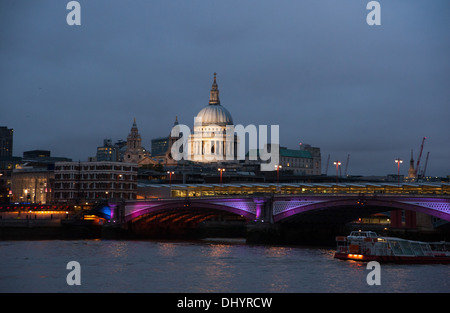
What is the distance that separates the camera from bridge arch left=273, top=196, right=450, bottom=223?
83.4 metres

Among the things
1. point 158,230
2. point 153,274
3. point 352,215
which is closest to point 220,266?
point 153,274

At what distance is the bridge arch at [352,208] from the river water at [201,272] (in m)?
7.70

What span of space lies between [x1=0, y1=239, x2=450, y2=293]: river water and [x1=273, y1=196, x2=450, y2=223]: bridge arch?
25.3 ft

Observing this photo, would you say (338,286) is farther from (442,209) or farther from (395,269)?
(442,209)

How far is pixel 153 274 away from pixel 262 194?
39857 millimetres

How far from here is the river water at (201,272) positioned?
53469mm

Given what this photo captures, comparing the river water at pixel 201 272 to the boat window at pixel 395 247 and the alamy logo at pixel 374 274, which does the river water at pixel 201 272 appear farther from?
the boat window at pixel 395 247

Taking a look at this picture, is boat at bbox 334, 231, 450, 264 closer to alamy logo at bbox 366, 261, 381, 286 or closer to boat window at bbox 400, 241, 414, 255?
boat window at bbox 400, 241, 414, 255

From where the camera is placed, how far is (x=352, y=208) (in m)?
94.3

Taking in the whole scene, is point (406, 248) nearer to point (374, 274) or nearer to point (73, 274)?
point (374, 274)

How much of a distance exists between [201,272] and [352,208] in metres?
36.9

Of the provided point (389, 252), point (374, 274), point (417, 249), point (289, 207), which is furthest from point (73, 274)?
point (289, 207)

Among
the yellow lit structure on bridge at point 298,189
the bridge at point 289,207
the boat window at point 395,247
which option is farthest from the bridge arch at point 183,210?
the boat window at point 395,247
